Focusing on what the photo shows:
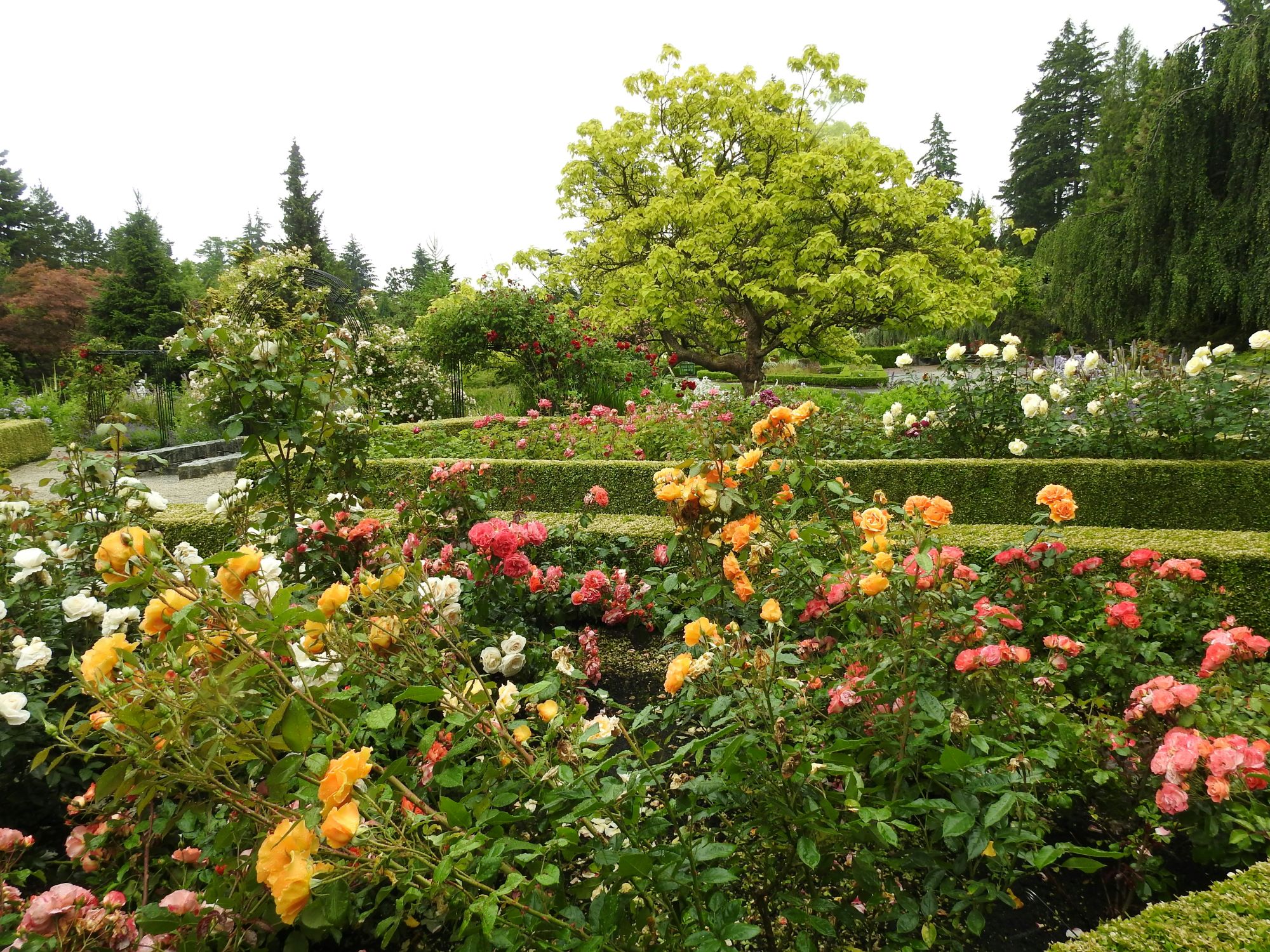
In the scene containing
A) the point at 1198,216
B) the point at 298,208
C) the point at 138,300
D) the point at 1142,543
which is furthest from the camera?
the point at 298,208

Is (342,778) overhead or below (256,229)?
below

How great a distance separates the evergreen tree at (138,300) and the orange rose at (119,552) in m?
21.9

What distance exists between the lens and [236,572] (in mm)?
910

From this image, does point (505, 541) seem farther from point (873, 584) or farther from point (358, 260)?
point (358, 260)

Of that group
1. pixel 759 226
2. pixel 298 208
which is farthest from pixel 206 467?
pixel 298 208

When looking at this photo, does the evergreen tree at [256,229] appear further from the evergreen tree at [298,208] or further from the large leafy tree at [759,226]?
the large leafy tree at [759,226]

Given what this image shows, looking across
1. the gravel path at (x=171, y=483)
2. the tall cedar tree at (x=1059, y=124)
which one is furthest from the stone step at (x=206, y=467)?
the tall cedar tree at (x=1059, y=124)

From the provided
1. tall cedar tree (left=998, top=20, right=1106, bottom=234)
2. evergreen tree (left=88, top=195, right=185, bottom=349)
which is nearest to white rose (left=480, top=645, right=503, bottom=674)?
evergreen tree (left=88, top=195, right=185, bottom=349)

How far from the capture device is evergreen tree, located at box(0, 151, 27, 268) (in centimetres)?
3002

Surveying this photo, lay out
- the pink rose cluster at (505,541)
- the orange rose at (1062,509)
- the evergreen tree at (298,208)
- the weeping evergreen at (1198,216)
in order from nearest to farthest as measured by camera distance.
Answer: the orange rose at (1062,509) → the pink rose cluster at (505,541) → the weeping evergreen at (1198,216) → the evergreen tree at (298,208)

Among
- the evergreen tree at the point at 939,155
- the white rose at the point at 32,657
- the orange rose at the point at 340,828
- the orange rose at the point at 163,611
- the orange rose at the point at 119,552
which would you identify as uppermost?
the evergreen tree at the point at 939,155

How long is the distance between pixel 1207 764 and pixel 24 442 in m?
13.7

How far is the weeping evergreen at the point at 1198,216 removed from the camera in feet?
35.3

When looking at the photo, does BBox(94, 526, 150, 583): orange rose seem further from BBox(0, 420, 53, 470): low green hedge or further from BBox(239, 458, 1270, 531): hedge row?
BBox(0, 420, 53, 470): low green hedge
